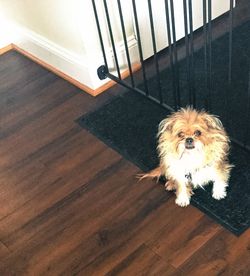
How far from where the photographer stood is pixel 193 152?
157 cm

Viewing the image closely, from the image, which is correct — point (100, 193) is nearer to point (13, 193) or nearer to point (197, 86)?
point (13, 193)

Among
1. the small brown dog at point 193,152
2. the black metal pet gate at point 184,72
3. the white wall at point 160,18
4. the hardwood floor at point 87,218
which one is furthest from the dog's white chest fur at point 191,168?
the white wall at point 160,18

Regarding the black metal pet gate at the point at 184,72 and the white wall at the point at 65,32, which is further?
the white wall at the point at 65,32

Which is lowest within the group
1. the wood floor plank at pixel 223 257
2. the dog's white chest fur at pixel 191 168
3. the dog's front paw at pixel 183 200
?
the wood floor plank at pixel 223 257

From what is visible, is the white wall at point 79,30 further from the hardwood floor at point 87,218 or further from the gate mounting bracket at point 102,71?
the hardwood floor at point 87,218

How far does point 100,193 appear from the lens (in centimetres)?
192

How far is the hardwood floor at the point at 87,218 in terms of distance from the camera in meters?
1.60

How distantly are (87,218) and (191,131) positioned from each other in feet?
2.15

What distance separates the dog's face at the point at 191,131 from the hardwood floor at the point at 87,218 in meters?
0.36

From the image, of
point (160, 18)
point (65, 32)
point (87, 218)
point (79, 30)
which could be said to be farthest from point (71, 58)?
point (87, 218)

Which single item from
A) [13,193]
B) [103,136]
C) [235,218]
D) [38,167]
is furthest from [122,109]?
[235,218]

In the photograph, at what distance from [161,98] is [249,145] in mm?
546

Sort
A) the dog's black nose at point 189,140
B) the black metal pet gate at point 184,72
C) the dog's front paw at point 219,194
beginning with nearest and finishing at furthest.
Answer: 1. the dog's black nose at point 189,140
2. the dog's front paw at point 219,194
3. the black metal pet gate at point 184,72

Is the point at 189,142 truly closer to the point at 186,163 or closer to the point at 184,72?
the point at 186,163
